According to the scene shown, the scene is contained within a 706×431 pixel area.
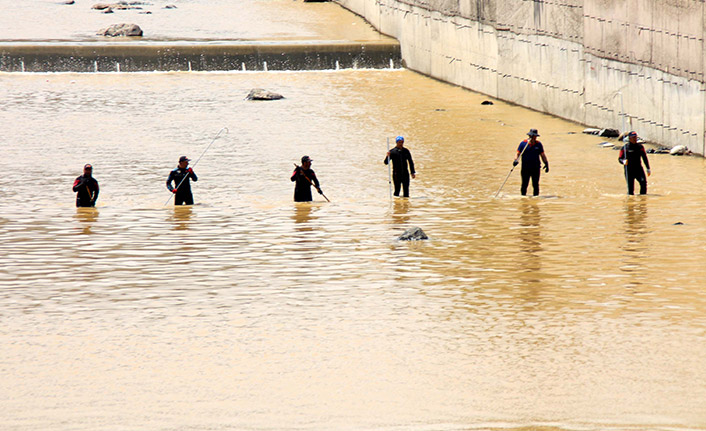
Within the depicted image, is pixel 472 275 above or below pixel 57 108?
below

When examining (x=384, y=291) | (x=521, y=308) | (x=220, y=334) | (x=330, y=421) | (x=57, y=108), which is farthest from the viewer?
(x=57, y=108)

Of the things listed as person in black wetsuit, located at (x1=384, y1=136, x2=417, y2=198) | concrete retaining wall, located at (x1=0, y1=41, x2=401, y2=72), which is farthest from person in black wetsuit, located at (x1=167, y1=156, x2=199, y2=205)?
concrete retaining wall, located at (x1=0, y1=41, x2=401, y2=72)

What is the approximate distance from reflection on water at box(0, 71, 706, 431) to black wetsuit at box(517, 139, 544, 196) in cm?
49

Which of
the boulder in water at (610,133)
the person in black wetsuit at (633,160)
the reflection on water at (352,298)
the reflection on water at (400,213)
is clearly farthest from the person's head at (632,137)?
the boulder in water at (610,133)

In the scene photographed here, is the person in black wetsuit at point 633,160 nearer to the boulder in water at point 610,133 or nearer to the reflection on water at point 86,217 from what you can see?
the boulder in water at point 610,133

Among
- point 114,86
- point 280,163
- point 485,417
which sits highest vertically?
point 114,86

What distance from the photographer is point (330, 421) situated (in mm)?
9453

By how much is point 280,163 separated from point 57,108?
44.1ft

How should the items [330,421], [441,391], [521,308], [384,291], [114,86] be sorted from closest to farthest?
1. [330,421]
2. [441,391]
3. [521,308]
4. [384,291]
5. [114,86]

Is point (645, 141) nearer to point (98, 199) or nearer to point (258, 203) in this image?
point (258, 203)

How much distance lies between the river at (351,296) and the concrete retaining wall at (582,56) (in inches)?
66.2

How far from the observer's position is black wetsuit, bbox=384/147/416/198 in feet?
70.7

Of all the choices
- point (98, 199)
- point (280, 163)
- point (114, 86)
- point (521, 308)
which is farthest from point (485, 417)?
point (114, 86)

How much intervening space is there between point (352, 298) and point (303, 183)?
752cm
